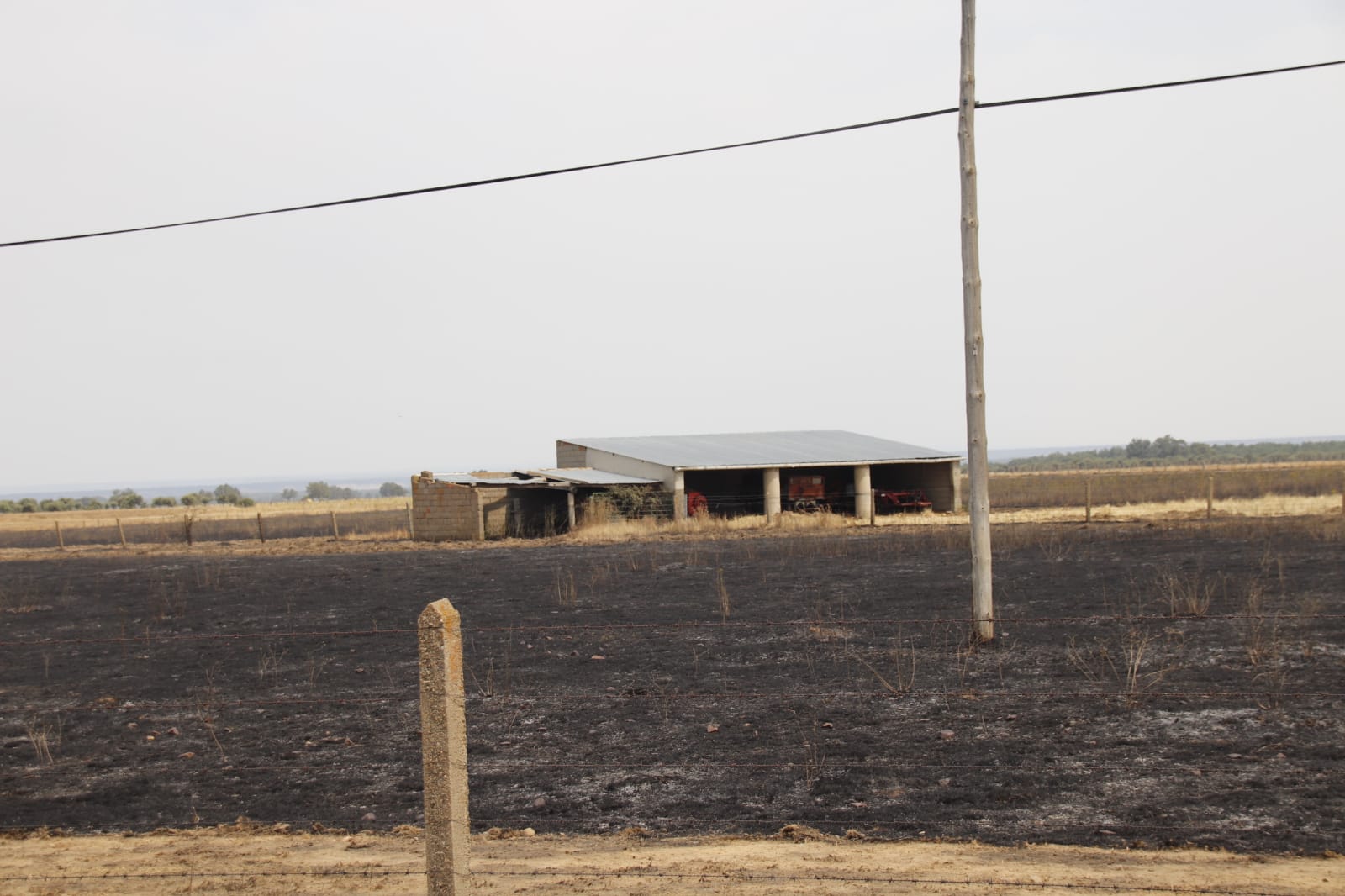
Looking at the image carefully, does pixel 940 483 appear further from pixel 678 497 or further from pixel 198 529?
pixel 198 529

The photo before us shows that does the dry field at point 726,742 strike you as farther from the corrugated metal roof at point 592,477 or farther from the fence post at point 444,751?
the corrugated metal roof at point 592,477

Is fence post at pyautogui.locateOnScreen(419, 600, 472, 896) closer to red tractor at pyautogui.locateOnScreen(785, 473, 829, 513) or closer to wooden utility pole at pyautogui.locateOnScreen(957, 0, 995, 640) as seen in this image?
wooden utility pole at pyautogui.locateOnScreen(957, 0, 995, 640)

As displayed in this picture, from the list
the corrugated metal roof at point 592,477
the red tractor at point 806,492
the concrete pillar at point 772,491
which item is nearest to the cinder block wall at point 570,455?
the corrugated metal roof at point 592,477

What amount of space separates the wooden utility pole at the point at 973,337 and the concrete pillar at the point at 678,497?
2850cm

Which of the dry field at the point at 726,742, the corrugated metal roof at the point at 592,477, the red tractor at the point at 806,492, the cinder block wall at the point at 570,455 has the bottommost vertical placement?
the dry field at the point at 726,742

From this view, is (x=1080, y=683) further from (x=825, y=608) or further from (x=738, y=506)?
(x=738, y=506)

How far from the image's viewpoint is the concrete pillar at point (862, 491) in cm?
4584

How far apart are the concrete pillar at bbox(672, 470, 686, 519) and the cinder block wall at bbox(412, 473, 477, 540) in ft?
24.9

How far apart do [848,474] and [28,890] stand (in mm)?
45119

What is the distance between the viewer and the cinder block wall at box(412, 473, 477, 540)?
41.1m

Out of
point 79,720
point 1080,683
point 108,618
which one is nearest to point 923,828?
point 1080,683

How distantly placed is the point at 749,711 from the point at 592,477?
3350 cm

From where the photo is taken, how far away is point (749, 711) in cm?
1225

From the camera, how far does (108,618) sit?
907 inches
